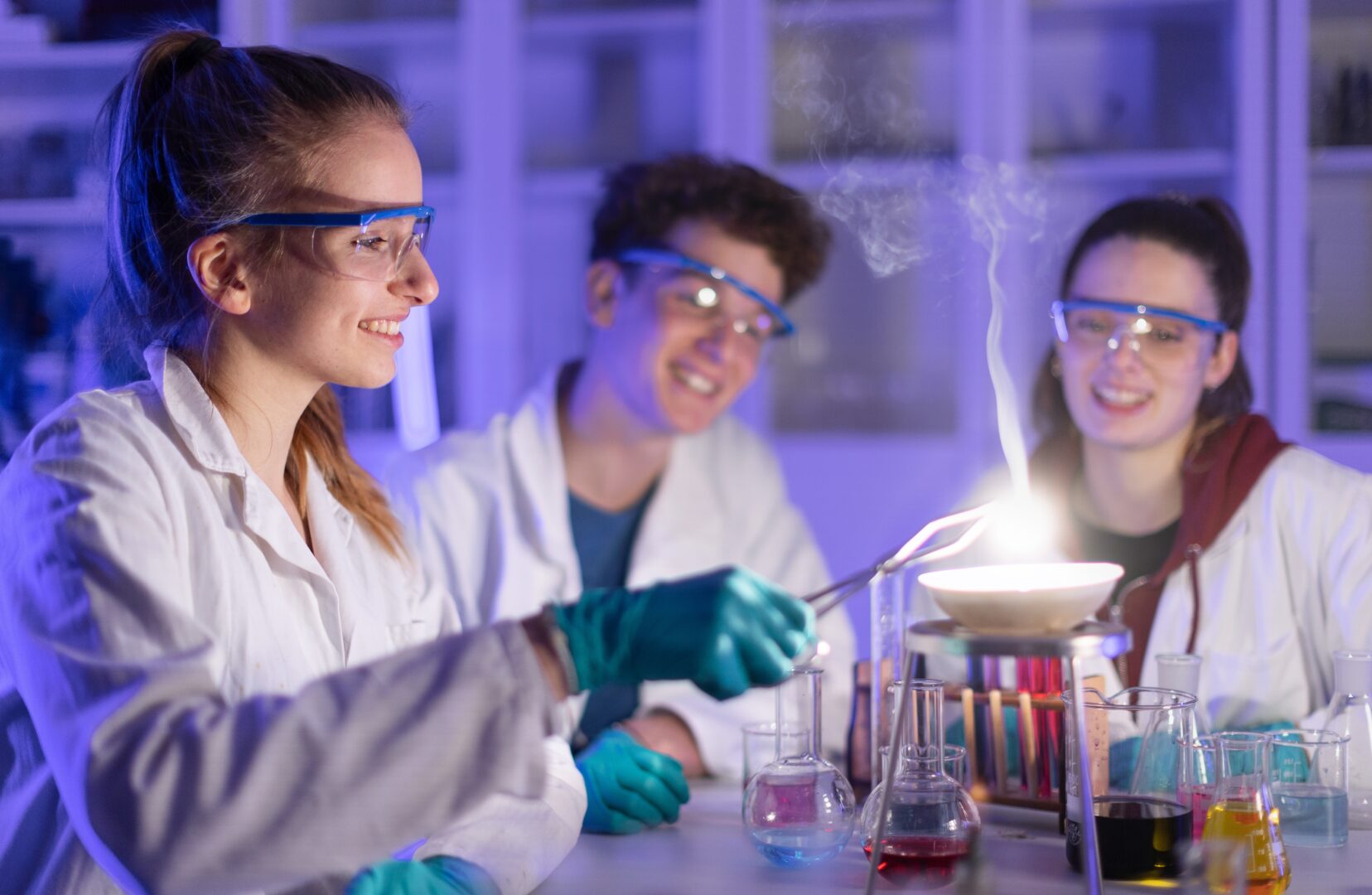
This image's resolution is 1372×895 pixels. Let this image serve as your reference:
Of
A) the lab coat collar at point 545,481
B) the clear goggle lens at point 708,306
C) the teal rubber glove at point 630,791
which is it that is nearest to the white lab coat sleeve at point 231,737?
the teal rubber glove at point 630,791

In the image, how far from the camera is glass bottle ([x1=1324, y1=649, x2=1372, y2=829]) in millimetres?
1441

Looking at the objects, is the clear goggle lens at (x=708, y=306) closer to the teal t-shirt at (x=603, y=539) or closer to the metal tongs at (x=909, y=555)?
the teal t-shirt at (x=603, y=539)

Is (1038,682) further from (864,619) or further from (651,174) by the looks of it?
(864,619)

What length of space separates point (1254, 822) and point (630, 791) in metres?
0.68

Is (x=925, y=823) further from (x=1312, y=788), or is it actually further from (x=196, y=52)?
(x=196, y=52)

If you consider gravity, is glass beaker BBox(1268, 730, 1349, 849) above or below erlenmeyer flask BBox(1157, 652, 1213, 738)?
below

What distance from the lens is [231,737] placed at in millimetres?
993

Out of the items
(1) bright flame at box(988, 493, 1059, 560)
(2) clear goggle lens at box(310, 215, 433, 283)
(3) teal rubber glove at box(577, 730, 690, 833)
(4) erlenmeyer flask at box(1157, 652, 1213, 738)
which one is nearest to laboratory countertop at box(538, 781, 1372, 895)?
(3) teal rubber glove at box(577, 730, 690, 833)

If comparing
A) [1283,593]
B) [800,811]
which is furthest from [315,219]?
[1283,593]

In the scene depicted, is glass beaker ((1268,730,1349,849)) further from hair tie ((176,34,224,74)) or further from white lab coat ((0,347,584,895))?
hair tie ((176,34,224,74))

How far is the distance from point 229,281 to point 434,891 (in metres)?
0.69

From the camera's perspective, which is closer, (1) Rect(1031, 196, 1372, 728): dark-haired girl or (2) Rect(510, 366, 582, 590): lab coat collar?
(1) Rect(1031, 196, 1372, 728): dark-haired girl

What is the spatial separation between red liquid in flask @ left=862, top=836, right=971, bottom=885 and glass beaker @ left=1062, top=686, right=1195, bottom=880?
0.44ft

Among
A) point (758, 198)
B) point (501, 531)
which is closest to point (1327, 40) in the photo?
point (758, 198)
